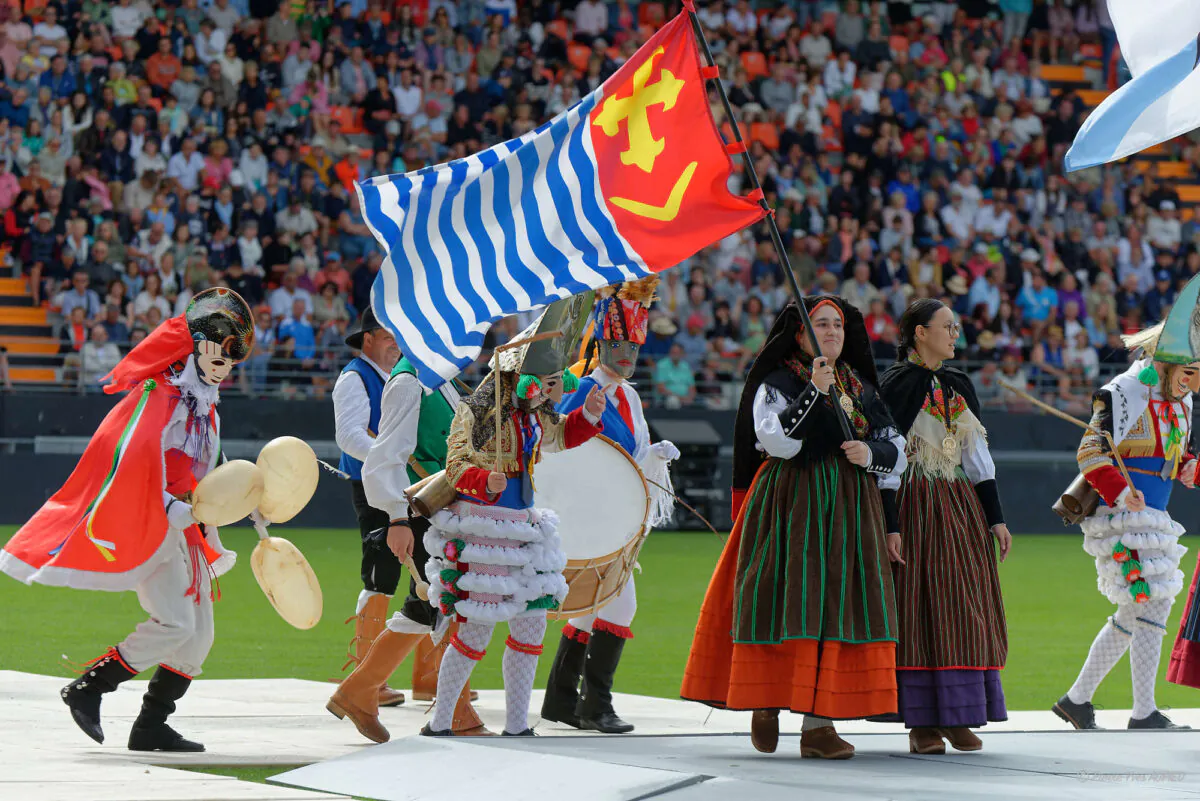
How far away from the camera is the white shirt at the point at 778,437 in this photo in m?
6.58

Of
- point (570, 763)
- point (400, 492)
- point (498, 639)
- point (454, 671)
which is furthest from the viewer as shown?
point (498, 639)

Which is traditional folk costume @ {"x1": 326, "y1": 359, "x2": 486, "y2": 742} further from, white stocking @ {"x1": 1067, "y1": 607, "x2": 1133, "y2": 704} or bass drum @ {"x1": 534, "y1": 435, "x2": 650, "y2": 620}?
white stocking @ {"x1": 1067, "y1": 607, "x2": 1133, "y2": 704}

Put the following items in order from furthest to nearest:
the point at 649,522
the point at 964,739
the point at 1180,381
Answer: the point at 1180,381 → the point at 649,522 → the point at 964,739

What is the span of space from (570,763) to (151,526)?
2035 mm

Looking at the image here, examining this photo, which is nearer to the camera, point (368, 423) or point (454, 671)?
point (454, 671)

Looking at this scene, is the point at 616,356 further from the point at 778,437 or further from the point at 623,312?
the point at 778,437

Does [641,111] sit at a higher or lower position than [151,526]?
higher

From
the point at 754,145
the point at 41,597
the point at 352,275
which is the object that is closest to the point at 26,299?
the point at 352,275

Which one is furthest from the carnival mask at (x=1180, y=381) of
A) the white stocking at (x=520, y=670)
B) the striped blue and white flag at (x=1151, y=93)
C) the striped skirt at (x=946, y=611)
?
the white stocking at (x=520, y=670)

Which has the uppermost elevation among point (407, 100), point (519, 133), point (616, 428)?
point (407, 100)

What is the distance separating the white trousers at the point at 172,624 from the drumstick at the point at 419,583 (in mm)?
848

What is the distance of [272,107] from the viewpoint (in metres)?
21.7

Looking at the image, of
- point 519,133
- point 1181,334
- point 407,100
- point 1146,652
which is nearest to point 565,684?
point 1146,652

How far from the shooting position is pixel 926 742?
677 centimetres
